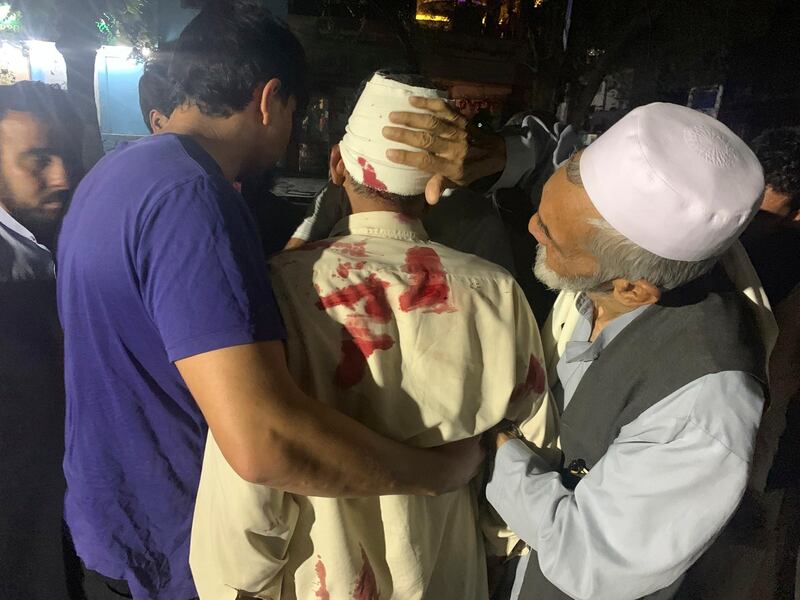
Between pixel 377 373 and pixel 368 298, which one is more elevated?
pixel 368 298

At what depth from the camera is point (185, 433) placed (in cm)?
85

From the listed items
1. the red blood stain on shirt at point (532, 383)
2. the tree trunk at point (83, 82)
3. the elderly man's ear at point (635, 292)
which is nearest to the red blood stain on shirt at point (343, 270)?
the red blood stain on shirt at point (532, 383)

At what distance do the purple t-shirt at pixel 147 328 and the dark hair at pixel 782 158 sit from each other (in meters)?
1.45

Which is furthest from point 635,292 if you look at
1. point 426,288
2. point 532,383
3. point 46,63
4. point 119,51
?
point 46,63

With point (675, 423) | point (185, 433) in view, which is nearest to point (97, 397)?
point (185, 433)

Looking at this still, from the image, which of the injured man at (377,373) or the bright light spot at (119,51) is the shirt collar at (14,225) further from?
the injured man at (377,373)

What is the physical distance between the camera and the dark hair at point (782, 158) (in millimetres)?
1349

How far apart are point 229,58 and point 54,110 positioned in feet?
→ 1.40

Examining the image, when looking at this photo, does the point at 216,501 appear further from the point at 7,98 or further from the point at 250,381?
the point at 7,98

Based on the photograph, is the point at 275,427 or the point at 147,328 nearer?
the point at 275,427

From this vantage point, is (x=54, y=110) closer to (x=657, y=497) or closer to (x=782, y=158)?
(x=657, y=497)

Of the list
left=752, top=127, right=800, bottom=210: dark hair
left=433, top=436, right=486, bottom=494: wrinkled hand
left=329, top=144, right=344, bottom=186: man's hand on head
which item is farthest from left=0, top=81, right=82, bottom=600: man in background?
left=752, top=127, right=800, bottom=210: dark hair

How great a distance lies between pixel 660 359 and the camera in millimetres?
771

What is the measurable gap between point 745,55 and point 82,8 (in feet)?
5.49
